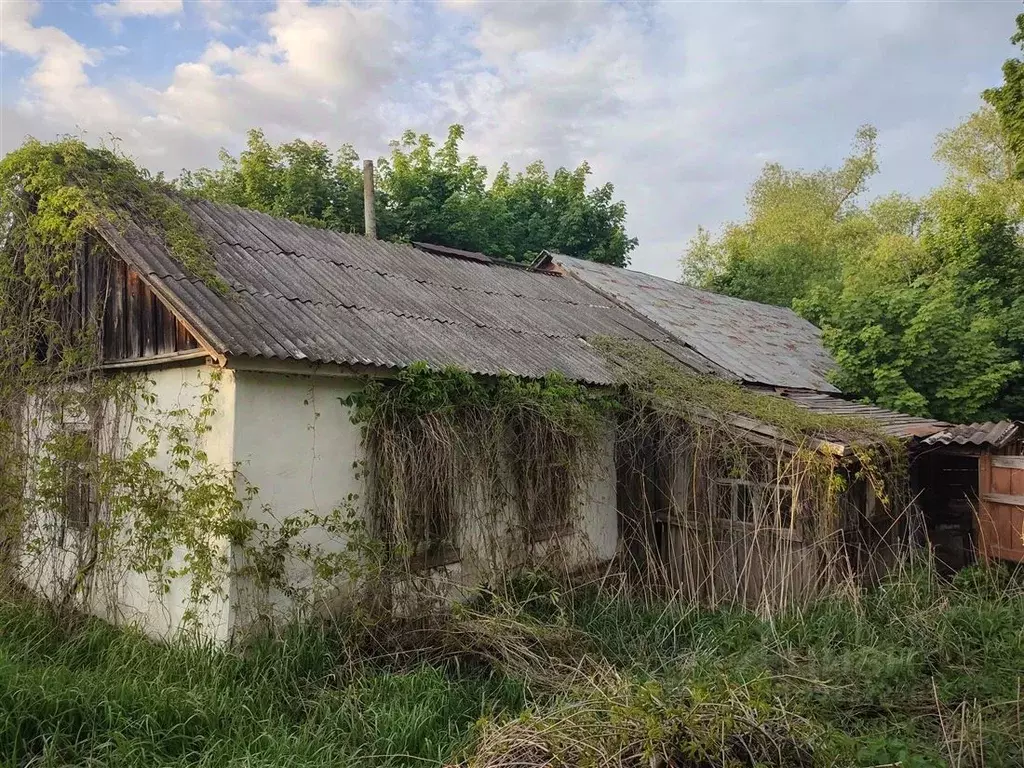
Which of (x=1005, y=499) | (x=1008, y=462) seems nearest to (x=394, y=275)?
(x=1008, y=462)

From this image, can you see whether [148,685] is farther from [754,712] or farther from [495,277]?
[495,277]

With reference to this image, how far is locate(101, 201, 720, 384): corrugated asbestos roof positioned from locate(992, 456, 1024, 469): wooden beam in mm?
3492

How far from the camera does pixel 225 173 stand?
24688 mm

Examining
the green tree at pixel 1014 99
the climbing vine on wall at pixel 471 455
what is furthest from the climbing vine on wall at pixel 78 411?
the green tree at pixel 1014 99

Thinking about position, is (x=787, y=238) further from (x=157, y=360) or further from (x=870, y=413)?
(x=157, y=360)

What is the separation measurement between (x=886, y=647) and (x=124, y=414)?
7.03 meters

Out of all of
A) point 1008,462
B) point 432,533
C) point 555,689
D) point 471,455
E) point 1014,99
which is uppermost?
point 1014,99

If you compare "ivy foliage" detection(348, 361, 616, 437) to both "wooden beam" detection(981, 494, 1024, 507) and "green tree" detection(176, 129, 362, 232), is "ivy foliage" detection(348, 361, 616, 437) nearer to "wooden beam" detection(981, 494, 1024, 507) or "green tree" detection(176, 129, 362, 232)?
"wooden beam" detection(981, 494, 1024, 507)

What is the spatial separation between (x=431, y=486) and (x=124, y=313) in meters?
3.31

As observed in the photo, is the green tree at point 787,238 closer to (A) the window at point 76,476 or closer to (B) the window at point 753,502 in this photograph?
(B) the window at point 753,502

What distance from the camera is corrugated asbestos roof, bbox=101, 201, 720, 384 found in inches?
251

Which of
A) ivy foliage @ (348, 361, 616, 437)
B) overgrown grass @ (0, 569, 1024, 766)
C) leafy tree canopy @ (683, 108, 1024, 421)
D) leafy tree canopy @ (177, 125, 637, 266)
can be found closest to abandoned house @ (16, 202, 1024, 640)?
ivy foliage @ (348, 361, 616, 437)

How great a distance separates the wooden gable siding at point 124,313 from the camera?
6.46 metres

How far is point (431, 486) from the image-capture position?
6875 millimetres
